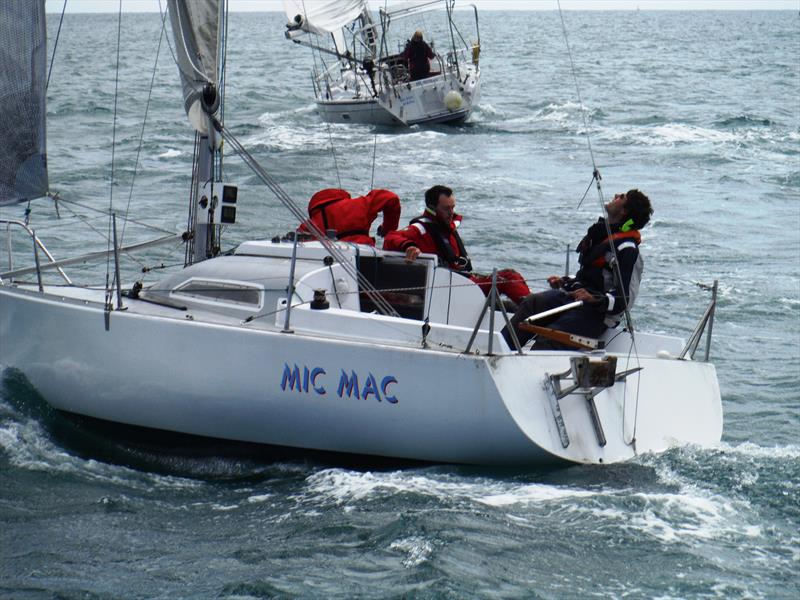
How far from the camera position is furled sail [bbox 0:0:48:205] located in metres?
7.03

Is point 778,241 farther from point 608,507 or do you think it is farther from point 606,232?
point 608,507

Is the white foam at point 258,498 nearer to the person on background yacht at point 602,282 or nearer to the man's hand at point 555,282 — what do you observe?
the person on background yacht at point 602,282

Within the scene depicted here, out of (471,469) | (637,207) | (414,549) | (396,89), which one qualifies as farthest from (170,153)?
(414,549)

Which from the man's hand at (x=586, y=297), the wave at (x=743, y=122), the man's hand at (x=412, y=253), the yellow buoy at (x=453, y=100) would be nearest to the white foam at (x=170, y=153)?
the yellow buoy at (x=453, y=100)

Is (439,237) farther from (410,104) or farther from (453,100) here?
(410,104)

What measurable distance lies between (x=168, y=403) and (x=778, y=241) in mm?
10319

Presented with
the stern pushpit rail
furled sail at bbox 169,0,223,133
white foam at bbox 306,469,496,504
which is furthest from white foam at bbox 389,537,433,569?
furled sail at bbox 169,0,223,133

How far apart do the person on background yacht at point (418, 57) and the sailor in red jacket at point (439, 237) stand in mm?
18065

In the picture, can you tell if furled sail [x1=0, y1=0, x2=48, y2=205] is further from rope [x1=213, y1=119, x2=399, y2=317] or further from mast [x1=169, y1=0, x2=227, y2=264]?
rope [x1=213, y1=119, x2=399, y2=317]

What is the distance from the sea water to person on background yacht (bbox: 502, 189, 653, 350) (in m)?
0.82

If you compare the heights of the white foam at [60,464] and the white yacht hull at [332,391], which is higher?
the white yacht hull at [332,391]

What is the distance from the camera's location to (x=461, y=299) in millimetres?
7273

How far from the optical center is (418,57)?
25.5 m

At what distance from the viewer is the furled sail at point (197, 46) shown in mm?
7102
